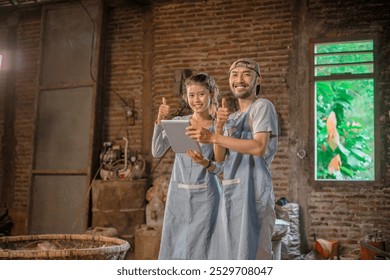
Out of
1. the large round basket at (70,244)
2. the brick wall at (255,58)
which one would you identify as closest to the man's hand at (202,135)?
the large round basket at (70,244)

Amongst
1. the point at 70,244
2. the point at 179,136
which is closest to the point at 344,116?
the point at 179,136

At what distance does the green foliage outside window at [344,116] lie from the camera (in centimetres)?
479

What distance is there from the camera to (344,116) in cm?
485

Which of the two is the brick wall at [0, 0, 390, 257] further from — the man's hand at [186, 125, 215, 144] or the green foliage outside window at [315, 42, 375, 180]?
the man's hand at [186, 125, 215, 144]

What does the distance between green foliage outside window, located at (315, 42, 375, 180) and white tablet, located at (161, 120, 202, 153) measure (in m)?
3.27

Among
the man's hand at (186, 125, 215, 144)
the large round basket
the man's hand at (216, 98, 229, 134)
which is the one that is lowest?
the large round basket

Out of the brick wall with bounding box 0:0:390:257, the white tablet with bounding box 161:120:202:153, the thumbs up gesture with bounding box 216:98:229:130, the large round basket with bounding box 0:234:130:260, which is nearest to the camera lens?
the thumbs up gesture with bounding box 216:98:229:130

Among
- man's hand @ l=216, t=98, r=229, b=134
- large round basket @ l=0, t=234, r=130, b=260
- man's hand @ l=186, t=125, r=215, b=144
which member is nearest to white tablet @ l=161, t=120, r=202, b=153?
man's hand @ l=186, t=125, r=215, b=144

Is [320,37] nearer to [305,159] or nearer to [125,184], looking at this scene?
[305,159]

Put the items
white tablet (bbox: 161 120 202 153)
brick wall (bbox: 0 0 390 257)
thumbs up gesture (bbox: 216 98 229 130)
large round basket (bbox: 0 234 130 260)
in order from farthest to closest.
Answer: brick wall (bbox: 0 0 390 257) < large round basket (bbox: 0 234 130 260) < white tablet (bbox: 161 120 202 153) < thumbs up gesture (bbox: 216 98 229 130)

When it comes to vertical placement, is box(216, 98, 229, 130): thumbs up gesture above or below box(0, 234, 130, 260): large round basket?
above

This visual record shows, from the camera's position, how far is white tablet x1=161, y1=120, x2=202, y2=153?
1.98 meters

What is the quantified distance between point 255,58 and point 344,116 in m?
1.29

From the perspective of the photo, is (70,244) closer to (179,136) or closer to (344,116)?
(179,136)
